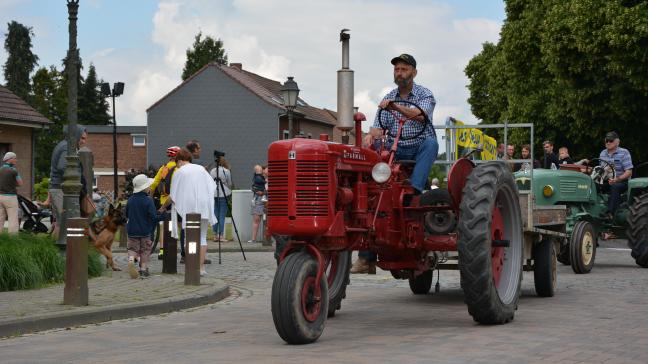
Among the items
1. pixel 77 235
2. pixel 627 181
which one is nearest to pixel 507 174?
pixel 77 235

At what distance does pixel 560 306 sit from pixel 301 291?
3998 mm

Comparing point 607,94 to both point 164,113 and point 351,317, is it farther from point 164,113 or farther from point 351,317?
point 164,113

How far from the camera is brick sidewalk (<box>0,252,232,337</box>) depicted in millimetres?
10133

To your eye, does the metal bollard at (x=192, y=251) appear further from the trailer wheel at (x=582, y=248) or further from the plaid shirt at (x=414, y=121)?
the trailer wheel at (x=582, y=248)

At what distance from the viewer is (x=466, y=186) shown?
991cm

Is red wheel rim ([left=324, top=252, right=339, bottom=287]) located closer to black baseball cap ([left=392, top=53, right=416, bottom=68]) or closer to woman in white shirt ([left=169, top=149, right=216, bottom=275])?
black baseball cap ([left=392, top=53, right=416, bottom=68])

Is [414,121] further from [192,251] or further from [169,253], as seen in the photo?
[169,253]

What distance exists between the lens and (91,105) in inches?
4665

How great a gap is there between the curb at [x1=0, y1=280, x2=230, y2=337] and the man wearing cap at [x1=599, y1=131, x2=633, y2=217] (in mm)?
7962

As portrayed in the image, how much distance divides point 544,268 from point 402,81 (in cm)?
290

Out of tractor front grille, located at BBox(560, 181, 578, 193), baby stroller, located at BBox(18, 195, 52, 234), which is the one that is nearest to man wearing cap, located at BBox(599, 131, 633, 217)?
tractor front grille, located at BBox(560, 181, 578, 193)

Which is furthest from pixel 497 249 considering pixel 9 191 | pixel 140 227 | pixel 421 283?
pixel 9 191

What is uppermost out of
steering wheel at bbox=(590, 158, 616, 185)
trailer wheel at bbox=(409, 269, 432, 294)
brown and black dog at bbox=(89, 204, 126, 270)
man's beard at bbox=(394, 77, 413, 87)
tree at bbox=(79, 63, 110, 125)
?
tree at bbox=(79, 63, 110, 125)

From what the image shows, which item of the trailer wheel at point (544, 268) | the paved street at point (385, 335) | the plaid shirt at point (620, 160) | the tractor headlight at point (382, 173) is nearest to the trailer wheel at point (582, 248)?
the plaid shirt at point (620, 160)
